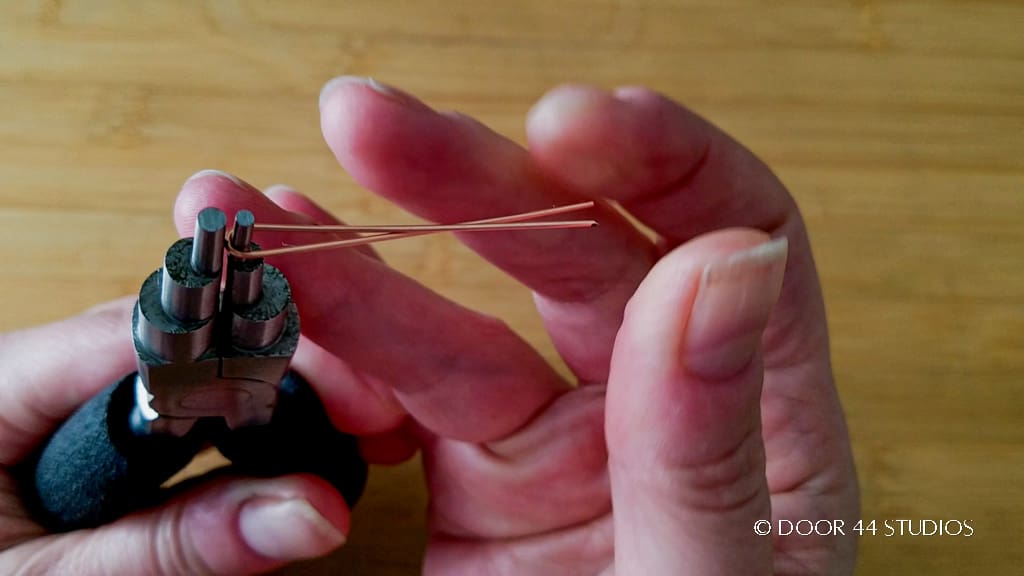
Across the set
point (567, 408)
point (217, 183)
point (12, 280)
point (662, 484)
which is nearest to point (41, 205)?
point (12, 280)

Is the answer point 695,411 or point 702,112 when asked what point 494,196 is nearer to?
point 695,411

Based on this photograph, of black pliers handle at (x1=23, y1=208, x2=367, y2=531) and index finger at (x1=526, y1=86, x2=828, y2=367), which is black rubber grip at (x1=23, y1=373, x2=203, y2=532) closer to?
black pliers handle at (x1=23, y1=208, x2=367, y2=531)

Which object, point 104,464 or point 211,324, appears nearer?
point 211,324

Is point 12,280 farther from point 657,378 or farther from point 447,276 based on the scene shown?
point 657,378

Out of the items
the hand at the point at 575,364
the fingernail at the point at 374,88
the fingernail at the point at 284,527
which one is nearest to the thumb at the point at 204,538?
the fingernail at the point at 284,527

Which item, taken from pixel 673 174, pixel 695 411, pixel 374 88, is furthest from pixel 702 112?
pixel 695 411

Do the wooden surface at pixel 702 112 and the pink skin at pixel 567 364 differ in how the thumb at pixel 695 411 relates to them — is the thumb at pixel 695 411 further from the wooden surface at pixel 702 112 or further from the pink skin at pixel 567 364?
the wooden surface at pixel 702 112
